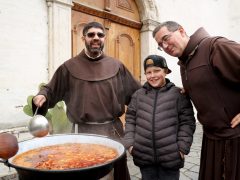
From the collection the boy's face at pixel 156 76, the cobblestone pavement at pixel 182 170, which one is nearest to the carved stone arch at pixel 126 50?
the cobblestone pavement at pixel 182 170

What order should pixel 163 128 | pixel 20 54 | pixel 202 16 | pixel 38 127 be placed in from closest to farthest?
pixel 38 127 < pixel 163 128 < pixel 20 54 < pixel 202 16

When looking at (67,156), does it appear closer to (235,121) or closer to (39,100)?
(39,100)

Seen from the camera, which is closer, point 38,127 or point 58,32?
point 38,127

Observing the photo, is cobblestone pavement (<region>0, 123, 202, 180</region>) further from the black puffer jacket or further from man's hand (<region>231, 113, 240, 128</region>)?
man's hand (<region>231, 113, 240, 128</region>)

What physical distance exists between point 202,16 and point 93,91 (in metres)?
7.66

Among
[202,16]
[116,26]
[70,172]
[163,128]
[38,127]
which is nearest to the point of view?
[70,172]

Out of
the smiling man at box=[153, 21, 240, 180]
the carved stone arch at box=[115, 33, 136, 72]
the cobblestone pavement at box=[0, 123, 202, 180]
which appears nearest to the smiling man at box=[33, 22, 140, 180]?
the smiling man at box=[153, 21, 240, 180]

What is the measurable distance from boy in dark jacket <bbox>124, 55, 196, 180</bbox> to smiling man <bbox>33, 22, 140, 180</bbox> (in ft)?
0.90

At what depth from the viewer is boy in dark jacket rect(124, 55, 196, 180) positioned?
236 cm

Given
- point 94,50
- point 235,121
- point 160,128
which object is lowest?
point 160,128

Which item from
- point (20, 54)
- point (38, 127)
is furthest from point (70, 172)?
point (20, 54)

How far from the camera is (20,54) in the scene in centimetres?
411

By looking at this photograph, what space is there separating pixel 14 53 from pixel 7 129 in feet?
3.85

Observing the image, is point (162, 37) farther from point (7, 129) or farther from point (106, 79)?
point (7, 129)
